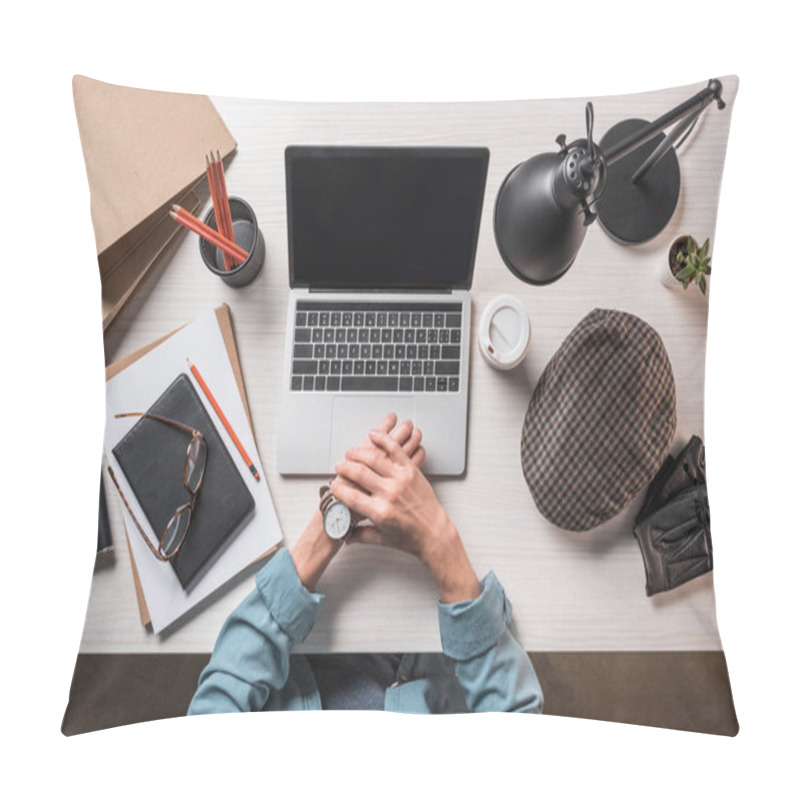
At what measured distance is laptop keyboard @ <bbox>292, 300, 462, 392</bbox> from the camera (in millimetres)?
971

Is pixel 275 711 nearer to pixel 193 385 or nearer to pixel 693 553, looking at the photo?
pixel 193 385

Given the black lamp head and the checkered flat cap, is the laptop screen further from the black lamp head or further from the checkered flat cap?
the checkered flat cap

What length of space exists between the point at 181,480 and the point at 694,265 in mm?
809

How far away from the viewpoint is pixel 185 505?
3.15 ft

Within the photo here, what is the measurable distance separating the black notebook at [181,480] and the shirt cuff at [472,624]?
0.32 meters

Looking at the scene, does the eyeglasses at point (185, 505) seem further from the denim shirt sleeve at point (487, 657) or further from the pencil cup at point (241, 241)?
the denim shirt sleeve at point (487, 657)

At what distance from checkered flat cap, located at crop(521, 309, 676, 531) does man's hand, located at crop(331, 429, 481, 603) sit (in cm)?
15

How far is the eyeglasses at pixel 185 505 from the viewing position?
0.96 metres

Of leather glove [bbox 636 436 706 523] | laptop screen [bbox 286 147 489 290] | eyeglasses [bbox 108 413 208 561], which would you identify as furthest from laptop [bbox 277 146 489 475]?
leather glove [bbox 636 436 706 523]

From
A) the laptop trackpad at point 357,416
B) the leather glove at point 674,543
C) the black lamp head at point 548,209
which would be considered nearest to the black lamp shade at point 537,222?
the black lamp head at point 548,209

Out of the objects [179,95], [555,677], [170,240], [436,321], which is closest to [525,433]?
[436,321]

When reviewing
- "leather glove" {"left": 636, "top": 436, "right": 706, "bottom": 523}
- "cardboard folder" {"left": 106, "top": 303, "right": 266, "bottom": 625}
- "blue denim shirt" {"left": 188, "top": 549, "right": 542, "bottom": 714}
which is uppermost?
"cardboard folder" {"left": 106, "top": 303, "right": 266, "bottom": 625}

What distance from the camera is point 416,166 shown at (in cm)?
99

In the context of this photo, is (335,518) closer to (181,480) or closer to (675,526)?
(181,480)
